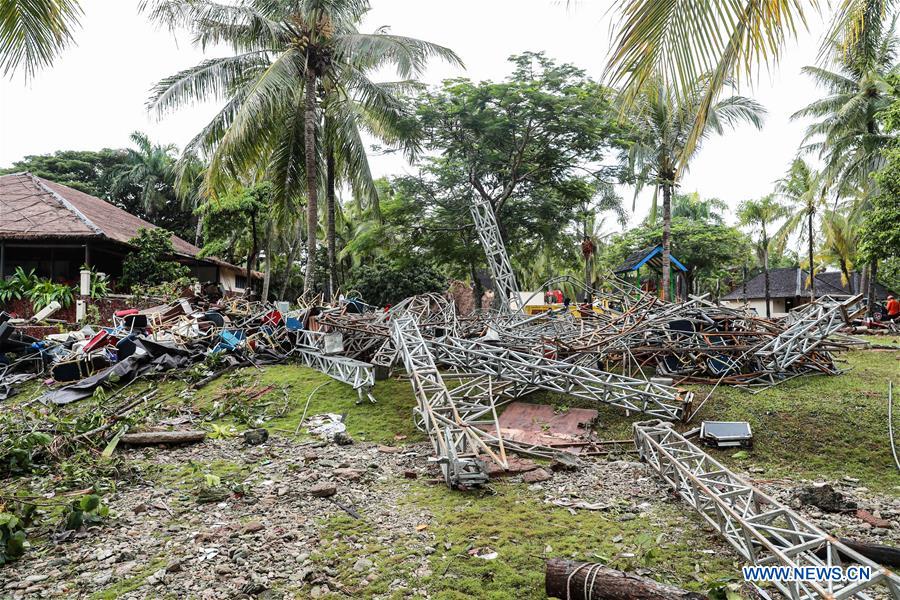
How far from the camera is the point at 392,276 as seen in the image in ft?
75.0

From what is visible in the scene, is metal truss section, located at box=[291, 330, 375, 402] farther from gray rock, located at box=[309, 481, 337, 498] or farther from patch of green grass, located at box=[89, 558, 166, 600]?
patch of green grass, located at box=[89, 558, 166, 600]

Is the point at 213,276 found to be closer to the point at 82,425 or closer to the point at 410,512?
the point at 82,425

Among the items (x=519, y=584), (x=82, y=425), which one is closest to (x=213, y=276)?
(x=82, y=425)

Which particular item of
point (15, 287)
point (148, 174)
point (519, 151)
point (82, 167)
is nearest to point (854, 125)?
point (519, 151)

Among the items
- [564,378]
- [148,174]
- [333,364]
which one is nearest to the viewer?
[564,378]

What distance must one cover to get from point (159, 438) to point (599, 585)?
630 centimetres

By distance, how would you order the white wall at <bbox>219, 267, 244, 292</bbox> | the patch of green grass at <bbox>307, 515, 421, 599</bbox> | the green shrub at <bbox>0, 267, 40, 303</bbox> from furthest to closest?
the white wall at <bbox>219, 267, 244, 292</bbox> → the green shrub at <bbox>0, 267, 40, 303</bbox> → the patch of green grass at <bbox>307, 515, 421, 599</bbox>

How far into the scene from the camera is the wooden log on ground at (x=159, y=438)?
289 inches

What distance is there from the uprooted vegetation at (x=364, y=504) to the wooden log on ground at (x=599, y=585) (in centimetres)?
24

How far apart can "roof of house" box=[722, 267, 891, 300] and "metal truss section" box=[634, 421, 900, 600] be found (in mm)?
34815

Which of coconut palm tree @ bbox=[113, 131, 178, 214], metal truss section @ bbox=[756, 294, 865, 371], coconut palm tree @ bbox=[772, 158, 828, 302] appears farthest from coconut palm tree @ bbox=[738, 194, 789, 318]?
coconut palm tree @ bbox=[113, 131, 178, 214]

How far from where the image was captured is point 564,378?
27.6ft

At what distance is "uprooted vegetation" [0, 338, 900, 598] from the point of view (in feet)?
13.2

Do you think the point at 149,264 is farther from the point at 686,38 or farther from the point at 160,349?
the point at 686,38
